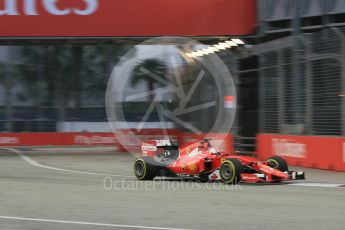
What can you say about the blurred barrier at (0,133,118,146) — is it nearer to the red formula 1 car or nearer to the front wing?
the red formula 1 car

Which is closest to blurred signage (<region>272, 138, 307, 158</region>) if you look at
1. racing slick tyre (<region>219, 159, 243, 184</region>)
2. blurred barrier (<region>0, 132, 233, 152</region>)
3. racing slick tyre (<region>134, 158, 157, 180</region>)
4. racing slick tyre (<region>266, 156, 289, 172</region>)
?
racing slick tyre (<region>266, 156, 289, 172</region>)

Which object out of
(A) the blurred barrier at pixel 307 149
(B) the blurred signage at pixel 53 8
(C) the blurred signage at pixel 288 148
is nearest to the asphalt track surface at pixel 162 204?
(A) the blurred barrier at pixel 307 149

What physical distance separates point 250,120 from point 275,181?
11.6 m

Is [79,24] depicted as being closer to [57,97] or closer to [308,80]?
[308,80]

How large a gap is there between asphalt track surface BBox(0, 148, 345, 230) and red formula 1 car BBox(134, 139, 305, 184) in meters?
0.22

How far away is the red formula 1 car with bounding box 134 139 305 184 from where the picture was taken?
41.8ft

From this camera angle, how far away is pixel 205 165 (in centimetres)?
1336

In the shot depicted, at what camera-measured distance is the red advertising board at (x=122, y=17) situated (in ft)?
77.5

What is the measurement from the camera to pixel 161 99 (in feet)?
A: 108

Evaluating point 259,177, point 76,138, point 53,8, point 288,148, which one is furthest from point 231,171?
point 76,138

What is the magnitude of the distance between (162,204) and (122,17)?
49.3ft

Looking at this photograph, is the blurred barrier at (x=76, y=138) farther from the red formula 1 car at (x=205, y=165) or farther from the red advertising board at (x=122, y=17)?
the red formula 1 car at (x=205, y=165)

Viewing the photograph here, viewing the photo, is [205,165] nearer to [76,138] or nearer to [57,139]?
[76,138]

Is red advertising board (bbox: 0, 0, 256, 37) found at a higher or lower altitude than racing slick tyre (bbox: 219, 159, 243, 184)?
higher
